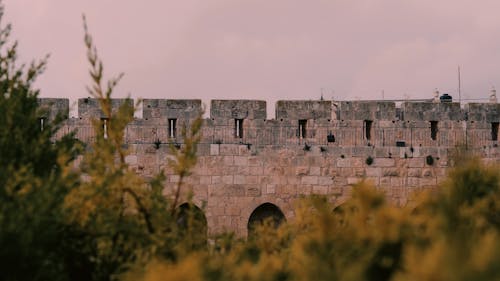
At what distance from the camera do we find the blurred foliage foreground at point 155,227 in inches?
189

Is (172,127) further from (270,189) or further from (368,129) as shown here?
(368,129)

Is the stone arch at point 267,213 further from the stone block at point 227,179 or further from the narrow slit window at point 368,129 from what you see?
the narrow slit window at point 368,129

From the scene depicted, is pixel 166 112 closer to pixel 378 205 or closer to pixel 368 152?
pixel 368 152

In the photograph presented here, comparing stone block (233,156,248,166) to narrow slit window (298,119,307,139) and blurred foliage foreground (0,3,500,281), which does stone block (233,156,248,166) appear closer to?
narrow slit window (298,119,307,139)

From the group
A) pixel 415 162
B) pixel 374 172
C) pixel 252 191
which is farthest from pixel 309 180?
pixel 415 162

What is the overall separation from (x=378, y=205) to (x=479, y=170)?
8.84 feet

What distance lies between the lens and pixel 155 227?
20.7ft

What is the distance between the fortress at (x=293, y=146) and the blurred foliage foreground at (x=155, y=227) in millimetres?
7503

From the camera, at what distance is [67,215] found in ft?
21.1

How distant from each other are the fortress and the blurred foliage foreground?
24.6 feet

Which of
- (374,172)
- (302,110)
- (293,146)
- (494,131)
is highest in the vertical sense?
(302,110)

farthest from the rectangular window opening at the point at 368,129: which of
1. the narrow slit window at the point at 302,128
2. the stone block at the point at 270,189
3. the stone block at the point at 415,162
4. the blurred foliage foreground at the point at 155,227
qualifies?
the blurred foliage foreground at the point at 155,227

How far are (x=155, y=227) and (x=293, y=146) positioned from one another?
981 centimetres

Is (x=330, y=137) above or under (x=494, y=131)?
under
